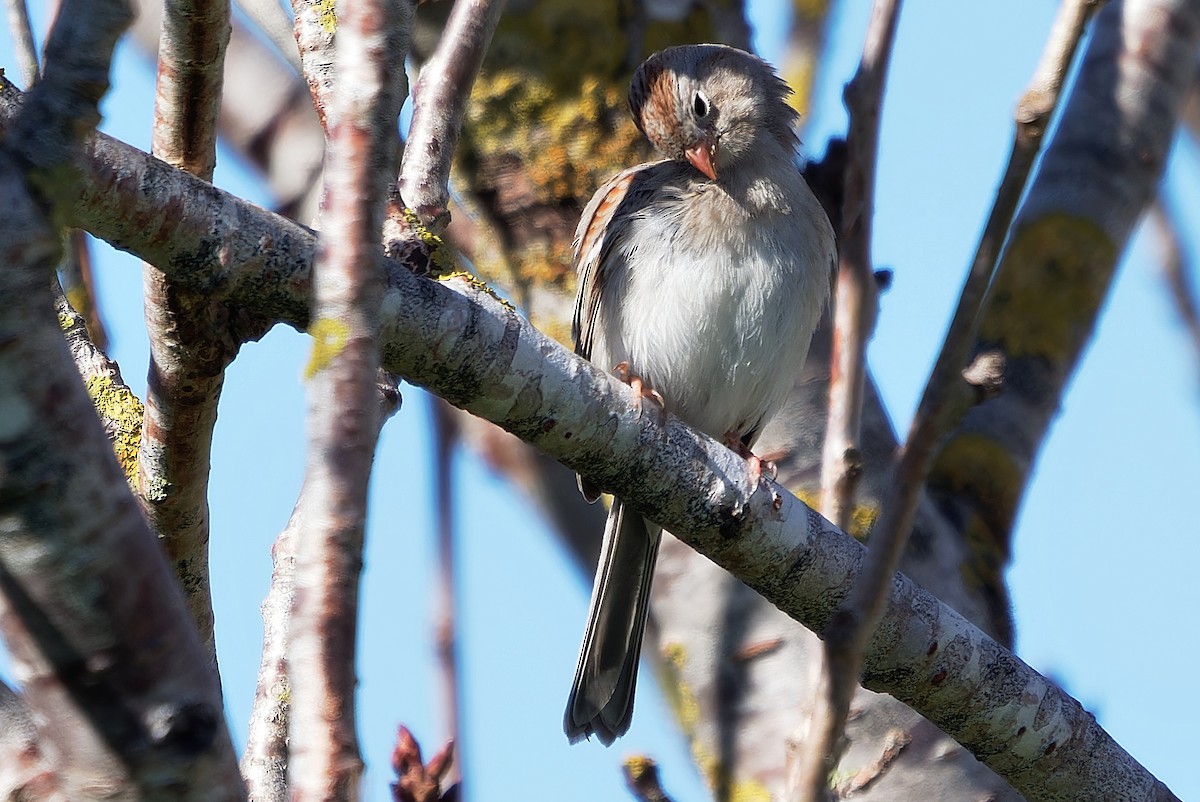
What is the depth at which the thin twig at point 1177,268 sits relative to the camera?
2743 mm

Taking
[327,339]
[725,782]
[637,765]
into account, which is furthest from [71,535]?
[725,782]

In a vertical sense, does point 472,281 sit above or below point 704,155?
below

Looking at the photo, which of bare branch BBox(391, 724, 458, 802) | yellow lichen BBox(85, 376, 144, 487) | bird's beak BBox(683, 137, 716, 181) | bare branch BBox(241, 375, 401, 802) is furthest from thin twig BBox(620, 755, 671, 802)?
bird's beak BBox(683, 137, 716, 181)

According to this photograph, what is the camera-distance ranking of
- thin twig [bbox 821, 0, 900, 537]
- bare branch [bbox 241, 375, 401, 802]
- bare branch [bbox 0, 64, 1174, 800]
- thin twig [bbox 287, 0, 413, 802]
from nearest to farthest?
thin twig [bbox 287, 0, 413, 802], thin twig [bbox 821, 0, 900, 537], bare branch [bbox 0, 64, 1174, 800], bare branch [bbox 241, 375, 401, 802]

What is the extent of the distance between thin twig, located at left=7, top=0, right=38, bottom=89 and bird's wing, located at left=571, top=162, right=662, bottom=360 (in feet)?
5.68

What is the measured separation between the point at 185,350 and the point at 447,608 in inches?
51.5

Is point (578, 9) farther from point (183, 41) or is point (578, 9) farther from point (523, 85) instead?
point (183, 41)

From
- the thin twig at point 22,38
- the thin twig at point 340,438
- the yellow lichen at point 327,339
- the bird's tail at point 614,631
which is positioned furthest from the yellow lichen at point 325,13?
the yellow lichen at point 327,339

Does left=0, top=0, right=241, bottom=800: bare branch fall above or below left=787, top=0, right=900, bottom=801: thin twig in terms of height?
below

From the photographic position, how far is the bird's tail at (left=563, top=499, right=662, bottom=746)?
3.91 m

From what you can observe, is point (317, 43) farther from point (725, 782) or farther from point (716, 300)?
point (725, 782)

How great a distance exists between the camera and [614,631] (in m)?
4.02

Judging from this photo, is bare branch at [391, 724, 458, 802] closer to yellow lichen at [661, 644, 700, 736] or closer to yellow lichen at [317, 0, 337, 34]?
yellow lichen at [317, 0, 337, 34]

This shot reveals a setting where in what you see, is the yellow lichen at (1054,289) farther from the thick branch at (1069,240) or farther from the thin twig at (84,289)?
the thin twig at (84,289)
